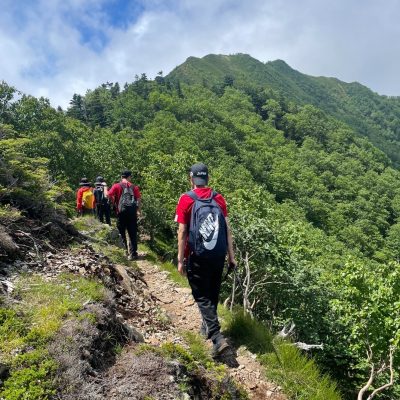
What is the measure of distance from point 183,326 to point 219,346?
135 centimetres

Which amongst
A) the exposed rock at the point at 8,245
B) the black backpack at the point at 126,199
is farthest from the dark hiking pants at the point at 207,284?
the black backpack at the point at 126,199

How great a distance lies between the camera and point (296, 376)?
4934 mm

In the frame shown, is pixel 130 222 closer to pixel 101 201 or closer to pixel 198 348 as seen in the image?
pixel 101 201

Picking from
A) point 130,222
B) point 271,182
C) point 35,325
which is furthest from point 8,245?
point 271,182

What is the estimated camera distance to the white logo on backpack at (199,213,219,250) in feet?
15.0

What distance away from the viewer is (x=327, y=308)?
44.8 ft

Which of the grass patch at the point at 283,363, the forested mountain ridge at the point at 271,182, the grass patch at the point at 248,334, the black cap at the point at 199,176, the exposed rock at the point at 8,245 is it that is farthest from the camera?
the forested mountain ridge at the point at 271,182

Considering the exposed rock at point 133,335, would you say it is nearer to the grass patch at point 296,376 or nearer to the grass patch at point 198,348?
the grass patch at point 198,348

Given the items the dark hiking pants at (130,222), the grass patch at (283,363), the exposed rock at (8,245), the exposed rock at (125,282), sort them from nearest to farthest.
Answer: the grass patch at (283,363) → the exposed rock at (8,245) → the exposed rock at (125,282) → the dark hiking pants at (130,222)

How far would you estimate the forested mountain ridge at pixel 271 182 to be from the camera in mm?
11945

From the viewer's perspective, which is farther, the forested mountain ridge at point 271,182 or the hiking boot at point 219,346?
the forested mountain ridge at point 271,182

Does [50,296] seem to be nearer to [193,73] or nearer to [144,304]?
[144,304]

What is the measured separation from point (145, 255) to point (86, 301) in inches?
239

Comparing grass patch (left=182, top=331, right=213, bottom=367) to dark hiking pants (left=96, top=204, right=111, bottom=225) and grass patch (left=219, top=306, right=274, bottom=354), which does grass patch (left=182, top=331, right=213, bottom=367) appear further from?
dark hiking pants (left=96, top=204, right=111, bottom=225)
